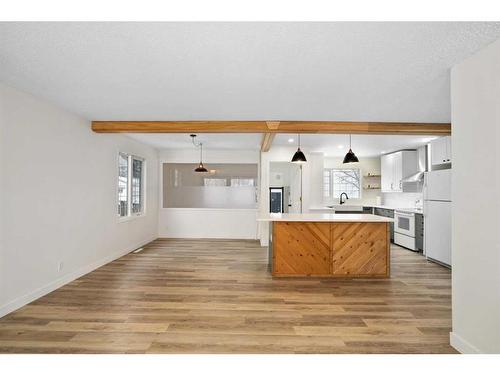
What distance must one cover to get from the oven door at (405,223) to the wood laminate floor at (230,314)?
1.55 metres

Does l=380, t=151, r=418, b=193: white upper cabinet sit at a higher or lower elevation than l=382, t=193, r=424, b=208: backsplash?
higher

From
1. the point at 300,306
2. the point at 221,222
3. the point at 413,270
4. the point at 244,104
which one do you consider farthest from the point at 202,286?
the point at 221,222

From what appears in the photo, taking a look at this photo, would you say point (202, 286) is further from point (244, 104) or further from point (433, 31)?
point (433, 31)

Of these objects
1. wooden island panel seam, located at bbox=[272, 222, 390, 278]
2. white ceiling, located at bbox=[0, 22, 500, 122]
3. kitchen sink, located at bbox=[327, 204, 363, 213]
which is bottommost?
wooden island panel seam, located at bbox=[272, 222, 390, 278]

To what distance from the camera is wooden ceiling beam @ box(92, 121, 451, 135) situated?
4504mm

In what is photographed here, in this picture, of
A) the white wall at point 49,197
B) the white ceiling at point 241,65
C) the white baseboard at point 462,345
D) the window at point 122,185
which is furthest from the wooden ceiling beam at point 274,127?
the white baseboard at point 462,345

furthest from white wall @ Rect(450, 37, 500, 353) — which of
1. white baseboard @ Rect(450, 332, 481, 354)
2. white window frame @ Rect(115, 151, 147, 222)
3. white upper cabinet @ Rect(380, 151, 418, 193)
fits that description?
white window frame @ Rect(115, 151, 147, 222)

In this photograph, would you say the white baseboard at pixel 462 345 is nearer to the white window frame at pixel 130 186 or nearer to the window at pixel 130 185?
the white window frame at pixel 130 186

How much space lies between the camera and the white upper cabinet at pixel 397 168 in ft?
23.9

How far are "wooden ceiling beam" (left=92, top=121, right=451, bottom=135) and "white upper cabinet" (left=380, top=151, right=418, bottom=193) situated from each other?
2763 millimetres

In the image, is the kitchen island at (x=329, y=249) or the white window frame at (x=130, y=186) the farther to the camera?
the white window frame at (x=130, y=186)

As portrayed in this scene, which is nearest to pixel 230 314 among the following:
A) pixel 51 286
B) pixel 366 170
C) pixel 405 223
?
pixel 51 286

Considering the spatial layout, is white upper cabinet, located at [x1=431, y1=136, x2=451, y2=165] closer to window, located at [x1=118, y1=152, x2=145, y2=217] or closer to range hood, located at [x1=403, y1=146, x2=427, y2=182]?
range hood, located at [x1=403, y1=146, x2=427, y2=182]

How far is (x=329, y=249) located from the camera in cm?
457
